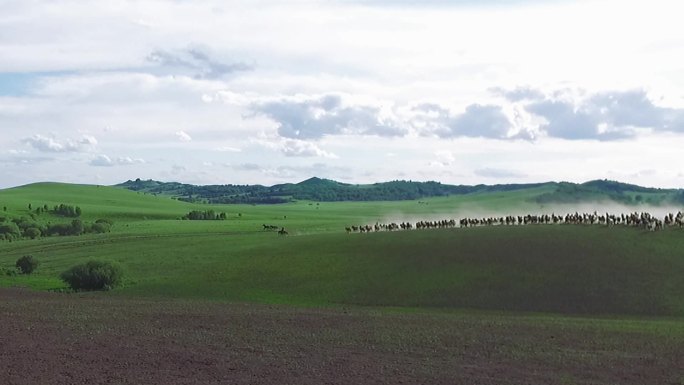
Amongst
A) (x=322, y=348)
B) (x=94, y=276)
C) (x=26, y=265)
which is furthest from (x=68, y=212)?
(x=322, y=348)

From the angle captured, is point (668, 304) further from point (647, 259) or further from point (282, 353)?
point (282, 353)

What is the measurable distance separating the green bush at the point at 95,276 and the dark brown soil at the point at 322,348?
15.8 metres

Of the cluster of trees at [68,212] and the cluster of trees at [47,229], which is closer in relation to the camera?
the cluster of trees at [47,229]

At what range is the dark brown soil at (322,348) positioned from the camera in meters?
32.9

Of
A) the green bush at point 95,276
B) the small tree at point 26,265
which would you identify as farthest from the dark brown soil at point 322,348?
the small tree at point 26,265

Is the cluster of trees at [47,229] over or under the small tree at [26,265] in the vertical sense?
over

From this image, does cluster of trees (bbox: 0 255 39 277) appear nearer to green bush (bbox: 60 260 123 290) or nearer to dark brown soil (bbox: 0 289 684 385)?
green bush (bbox: 60 260 123 290)

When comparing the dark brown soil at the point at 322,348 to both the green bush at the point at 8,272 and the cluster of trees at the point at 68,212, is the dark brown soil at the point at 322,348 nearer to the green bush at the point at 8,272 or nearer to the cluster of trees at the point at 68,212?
the green bush at the point at 8,272

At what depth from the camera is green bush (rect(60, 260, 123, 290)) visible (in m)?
69.2

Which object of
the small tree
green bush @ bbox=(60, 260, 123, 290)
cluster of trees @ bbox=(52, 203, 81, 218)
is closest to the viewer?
green bush @ bbox=(60, 260, 123, 290)

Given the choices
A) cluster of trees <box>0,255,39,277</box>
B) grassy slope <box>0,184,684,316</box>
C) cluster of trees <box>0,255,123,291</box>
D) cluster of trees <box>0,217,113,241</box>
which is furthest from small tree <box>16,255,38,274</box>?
cluster of trees <box>0,217,113,241</box>

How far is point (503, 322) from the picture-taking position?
159 feet

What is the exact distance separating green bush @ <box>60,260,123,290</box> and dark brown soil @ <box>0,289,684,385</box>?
15.8m

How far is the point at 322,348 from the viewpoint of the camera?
129ft
